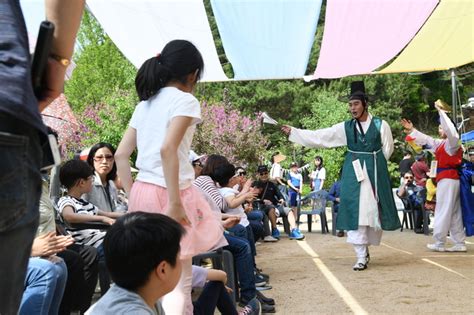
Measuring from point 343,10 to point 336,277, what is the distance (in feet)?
14.3

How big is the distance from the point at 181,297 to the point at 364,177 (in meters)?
4.59

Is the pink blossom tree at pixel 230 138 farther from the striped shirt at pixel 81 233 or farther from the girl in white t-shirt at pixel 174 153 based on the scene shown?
the girl in white t-shirt at pixel 174 153

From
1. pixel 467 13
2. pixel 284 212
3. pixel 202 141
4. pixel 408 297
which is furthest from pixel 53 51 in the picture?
pixel 202 141

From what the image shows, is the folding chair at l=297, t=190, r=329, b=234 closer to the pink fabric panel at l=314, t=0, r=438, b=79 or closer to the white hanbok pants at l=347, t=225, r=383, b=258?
the pink fabric panel at l=314, t=0, r=438, b=79

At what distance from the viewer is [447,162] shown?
864cm

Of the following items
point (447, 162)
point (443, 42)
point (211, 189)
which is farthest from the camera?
point (443, 42)

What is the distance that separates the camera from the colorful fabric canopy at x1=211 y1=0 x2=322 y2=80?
358 inches

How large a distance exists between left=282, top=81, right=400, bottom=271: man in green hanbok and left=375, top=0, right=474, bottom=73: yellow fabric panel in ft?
7.86

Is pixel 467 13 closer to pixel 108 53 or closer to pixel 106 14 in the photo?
pixel 106 14

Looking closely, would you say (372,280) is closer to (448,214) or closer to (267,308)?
(267,308)

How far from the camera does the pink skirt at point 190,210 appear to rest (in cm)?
307

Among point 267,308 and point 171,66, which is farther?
point 267,308

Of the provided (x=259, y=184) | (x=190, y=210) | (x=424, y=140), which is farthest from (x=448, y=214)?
(x=190, y=210)

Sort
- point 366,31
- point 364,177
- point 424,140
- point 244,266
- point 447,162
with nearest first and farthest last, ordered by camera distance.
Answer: point 244,266
point 364,177
point 424,140
point 447,162
point 366,31
